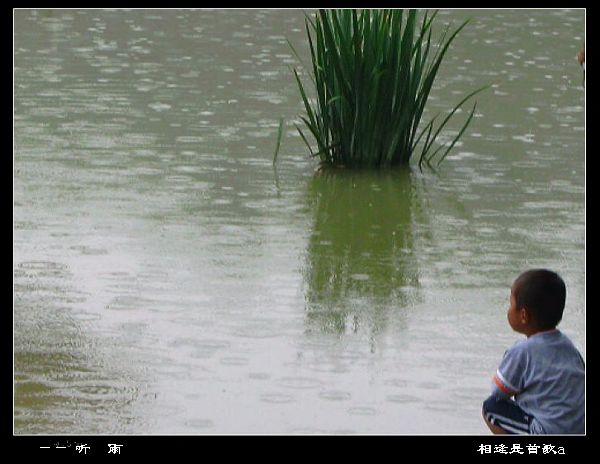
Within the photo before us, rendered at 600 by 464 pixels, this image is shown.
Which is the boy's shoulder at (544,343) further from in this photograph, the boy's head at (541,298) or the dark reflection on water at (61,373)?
the dark reflection on water at (61,373)

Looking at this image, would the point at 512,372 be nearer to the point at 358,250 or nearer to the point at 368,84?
the point at 358,250

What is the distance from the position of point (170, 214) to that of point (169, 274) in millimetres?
999

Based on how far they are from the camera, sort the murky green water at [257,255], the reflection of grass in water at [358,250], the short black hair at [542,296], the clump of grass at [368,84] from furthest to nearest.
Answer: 1. the clump of grass at [368,84]
2. the reflection of grass in water at [358,250]
3. the murky green water at [257,255]
4. the short black hair at [542,296]

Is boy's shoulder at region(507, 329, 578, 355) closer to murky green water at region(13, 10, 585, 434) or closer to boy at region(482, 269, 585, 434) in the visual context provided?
boy at region(482, 269, 585, 434)

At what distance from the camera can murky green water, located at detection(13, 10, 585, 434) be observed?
14.3 feet

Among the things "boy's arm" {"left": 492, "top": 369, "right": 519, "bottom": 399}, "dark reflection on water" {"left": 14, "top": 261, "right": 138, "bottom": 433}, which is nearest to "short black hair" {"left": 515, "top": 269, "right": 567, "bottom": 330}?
"boy's arm" {"left": 492, "top": 369, "right": 519, "bottom": 399}

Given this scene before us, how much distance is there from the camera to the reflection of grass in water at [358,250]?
17.4 ft

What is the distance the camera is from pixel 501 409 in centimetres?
356

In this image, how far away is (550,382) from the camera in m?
3.46

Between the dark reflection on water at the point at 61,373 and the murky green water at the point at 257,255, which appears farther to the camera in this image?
Answer: the murky green water at the point at 257,255

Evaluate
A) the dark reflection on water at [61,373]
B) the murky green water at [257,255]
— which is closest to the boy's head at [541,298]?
the murky green water at [257,255]

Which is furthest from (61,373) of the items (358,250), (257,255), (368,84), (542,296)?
(368,84)

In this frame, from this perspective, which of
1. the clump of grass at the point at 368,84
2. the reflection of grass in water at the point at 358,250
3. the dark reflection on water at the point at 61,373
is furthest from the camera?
the clump of grass at the point at 368,84

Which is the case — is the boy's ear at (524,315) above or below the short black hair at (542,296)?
below
